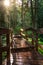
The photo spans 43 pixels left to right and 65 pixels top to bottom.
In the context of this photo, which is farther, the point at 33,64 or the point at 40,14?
the point at 40,14

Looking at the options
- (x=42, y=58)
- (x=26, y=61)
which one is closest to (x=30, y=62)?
(x=26, y=61)

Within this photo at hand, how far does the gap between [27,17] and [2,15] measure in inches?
884

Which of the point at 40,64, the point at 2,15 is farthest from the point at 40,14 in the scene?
the point at 40,64

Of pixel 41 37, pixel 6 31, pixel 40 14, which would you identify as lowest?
pixel 41 37

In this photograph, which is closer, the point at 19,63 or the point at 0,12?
the point at 19,63

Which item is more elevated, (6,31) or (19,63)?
(6,31)

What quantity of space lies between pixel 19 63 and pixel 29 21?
22883 millimetres

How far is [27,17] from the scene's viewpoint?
28469 mm

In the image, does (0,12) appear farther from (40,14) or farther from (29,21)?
(29,21)

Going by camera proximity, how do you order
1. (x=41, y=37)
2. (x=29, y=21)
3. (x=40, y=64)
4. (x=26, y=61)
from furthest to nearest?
(x=29, y=21) → (x=41, y=37) → (x=26, y=61) → (x=40, y=64)

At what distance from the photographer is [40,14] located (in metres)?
21.0

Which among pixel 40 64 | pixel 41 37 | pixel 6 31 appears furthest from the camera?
pixel 41 37

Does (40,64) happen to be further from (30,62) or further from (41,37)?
(41,37)

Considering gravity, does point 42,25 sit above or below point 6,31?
below
